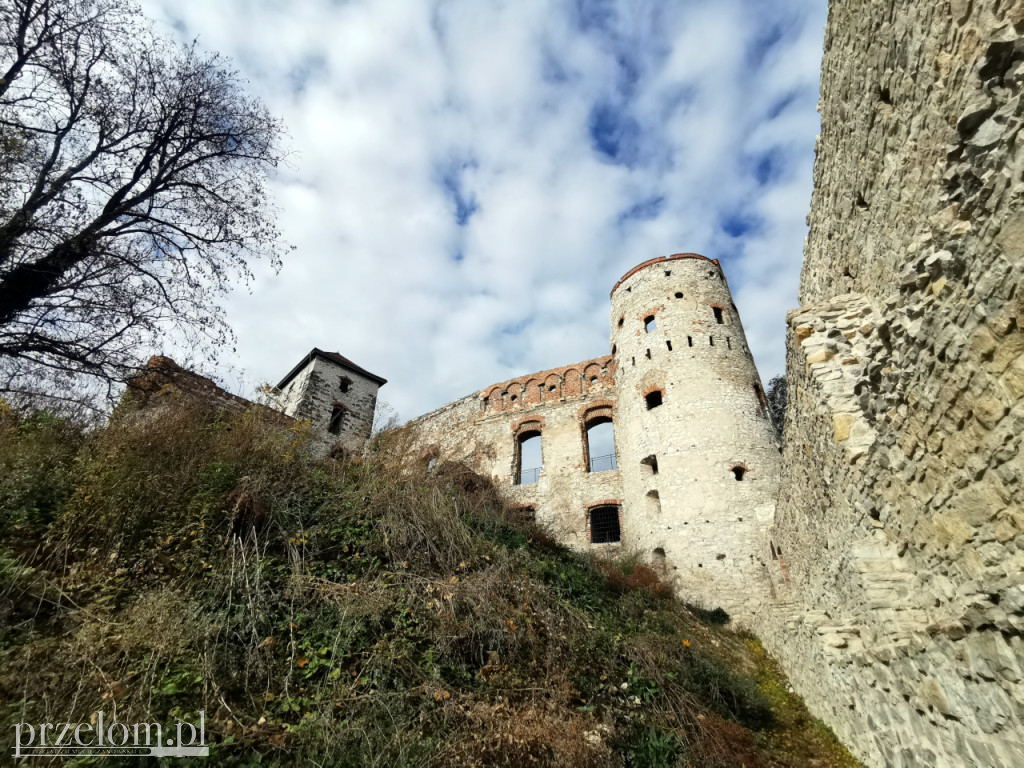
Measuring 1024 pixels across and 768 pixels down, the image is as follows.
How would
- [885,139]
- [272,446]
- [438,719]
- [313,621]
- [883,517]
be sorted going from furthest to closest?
[272,446]
[313,621]
[438,719]
[883,517]
[885,139]

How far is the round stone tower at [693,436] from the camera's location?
35.7ft

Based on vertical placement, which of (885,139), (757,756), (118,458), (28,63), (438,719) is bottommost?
(757,756)

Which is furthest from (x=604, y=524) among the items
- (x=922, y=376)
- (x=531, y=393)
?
(x=922, y=376)

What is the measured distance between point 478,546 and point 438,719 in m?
2.44

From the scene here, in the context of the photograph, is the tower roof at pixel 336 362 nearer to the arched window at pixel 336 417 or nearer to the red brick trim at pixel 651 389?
the arched window at pixel 336 417

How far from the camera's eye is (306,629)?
14.2 ft

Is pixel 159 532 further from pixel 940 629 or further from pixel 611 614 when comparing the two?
pixel 940 629

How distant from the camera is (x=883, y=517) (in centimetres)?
346

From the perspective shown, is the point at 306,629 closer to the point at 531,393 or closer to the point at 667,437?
the point at 667,437

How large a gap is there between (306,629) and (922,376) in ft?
16.7

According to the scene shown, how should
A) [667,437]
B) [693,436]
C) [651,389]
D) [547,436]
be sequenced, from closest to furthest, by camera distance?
[693,436] → [667,437] → [651,389] → [547,436]

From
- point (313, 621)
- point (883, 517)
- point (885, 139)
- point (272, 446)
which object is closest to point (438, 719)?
point (313, 621)

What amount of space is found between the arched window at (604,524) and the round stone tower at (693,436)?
1.35 metres

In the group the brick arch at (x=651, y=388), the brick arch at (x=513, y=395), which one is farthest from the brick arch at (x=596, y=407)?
the brick arch at (x=513, y=395)
